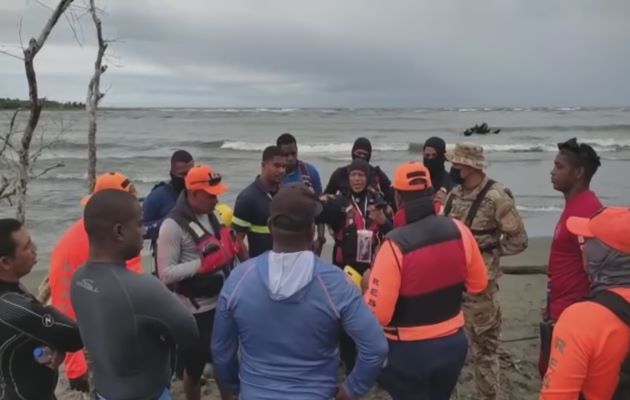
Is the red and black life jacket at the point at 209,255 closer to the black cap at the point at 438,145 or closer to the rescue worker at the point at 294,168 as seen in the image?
the rescue worker at the point at 294,168

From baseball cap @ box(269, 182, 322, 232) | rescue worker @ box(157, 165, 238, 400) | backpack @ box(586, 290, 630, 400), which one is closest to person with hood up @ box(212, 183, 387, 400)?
baseball cap @ box(269, 182, 322, 232)

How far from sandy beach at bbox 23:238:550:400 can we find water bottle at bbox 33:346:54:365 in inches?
94.3

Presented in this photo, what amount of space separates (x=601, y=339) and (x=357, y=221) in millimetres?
2929

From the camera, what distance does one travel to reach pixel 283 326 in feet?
7.83

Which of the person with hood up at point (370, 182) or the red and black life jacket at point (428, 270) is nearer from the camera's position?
the red and black life jacket at point (428, 270)

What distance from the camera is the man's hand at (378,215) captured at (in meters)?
4.86

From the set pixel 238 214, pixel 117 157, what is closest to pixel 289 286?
pixel 238 214

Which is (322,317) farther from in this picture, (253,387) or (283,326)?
(253,387)

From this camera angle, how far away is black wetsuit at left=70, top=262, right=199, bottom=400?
2.36 metres

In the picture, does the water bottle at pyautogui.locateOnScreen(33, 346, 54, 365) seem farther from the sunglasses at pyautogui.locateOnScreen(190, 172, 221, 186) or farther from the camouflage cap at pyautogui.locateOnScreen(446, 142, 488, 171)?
the camouflage cap at pyautogui.locateOnScreen(446, 142, 488, 171)

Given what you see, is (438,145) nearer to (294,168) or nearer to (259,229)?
(294,168)

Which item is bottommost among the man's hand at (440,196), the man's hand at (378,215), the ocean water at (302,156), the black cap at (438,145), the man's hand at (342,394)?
the ocean water at (302,156)

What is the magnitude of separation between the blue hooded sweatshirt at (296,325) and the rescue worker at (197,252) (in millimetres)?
1366

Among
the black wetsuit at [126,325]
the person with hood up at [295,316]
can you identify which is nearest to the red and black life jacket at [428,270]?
the person with hood up at [295,316]
